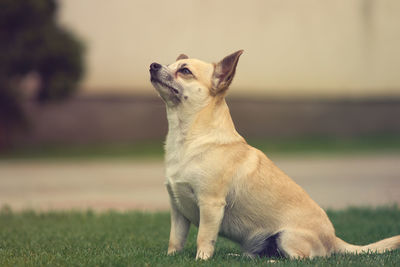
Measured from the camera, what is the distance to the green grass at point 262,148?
63.2 ft

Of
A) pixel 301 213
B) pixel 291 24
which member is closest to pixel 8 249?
pixel 301 213

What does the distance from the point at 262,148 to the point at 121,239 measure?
1404cm

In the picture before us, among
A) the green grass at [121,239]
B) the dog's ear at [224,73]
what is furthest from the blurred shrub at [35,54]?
the dog's ear at [224,73]

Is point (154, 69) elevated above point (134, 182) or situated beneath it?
elevated above

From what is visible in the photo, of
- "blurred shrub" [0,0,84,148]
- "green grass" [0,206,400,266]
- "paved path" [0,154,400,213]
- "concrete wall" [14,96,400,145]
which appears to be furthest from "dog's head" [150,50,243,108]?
"concrete wall" [14,96,400,145]

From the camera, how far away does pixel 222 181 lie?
457 centimetres

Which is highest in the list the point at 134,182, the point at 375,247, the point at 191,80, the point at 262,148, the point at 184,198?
the point at 191,80

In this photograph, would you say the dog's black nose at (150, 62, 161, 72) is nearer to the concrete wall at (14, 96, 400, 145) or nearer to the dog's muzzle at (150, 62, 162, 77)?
the dog's muzzle at (150, 62, 162, 77)

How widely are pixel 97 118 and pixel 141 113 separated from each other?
5.69ft

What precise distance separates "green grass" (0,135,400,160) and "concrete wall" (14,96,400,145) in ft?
2.22

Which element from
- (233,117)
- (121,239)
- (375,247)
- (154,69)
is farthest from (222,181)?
(233,117)

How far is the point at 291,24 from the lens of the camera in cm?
1781

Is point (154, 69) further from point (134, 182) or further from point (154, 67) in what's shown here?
point (134, 182)

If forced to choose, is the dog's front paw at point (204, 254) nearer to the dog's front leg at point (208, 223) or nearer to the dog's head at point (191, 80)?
the dog's front leg at point (208, 223)
